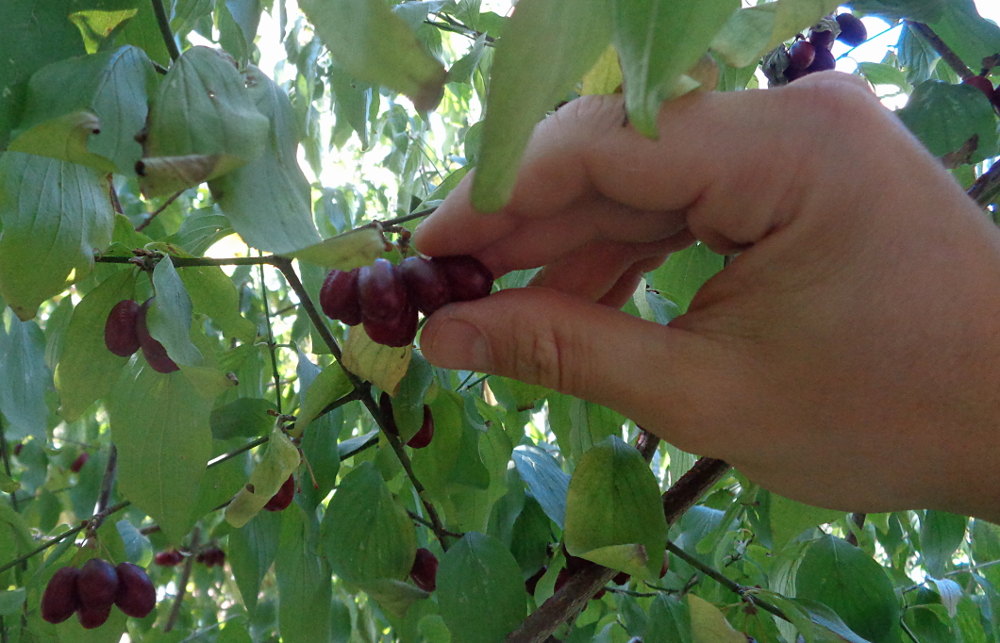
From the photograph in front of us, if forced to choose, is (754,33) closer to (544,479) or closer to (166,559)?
(544,479)

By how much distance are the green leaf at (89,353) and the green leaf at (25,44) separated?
0.50m

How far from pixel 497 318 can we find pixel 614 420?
19.9 inches

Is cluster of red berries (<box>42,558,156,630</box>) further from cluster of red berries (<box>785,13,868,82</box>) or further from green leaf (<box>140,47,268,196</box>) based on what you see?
cluster of red berries (<box>785,13,868,82</box>)

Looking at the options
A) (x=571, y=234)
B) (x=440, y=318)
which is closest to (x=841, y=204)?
(x=571, y=234)

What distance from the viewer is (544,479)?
143cm

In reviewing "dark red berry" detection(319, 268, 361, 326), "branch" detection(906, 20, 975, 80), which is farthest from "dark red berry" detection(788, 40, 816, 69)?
"dark red berry" detection(319, 268, 361, 326)

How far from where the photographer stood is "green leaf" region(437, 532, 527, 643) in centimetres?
113

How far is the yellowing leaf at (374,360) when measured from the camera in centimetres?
100

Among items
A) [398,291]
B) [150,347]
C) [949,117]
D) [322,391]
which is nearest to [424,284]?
[398,291]

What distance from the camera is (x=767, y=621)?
1429mm

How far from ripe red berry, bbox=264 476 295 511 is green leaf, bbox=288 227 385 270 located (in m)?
0.86

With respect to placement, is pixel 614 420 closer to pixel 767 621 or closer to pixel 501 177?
pixel 767 621

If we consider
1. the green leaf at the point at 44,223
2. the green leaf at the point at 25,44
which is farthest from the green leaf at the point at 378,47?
the green leaf at the point at 44,223

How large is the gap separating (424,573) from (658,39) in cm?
123
